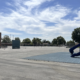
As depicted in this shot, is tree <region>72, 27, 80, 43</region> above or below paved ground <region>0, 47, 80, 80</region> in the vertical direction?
above

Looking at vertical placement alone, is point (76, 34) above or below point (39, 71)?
above

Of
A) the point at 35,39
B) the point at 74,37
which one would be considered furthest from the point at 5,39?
the point at 74,37

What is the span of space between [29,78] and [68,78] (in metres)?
2.35

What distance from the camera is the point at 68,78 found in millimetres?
7027

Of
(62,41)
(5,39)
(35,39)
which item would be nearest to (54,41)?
(62,41)

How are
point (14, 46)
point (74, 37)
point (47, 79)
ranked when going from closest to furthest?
point (47, 79), point (14, 46), point (74, 37)

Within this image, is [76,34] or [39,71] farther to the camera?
[76,34]

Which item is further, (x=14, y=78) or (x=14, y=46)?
(x=14, y=46)

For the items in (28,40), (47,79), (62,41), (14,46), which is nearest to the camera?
(47,79)

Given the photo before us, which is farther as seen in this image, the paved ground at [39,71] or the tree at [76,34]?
the tree at [76,34]

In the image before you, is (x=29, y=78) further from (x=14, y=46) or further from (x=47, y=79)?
(x=14, y=46)

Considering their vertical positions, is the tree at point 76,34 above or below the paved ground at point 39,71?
above

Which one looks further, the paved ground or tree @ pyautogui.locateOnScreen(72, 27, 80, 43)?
tree @ pyautogui.locateOnScreen(72, 27, 80, 43)

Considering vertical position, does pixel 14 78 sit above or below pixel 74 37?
below
